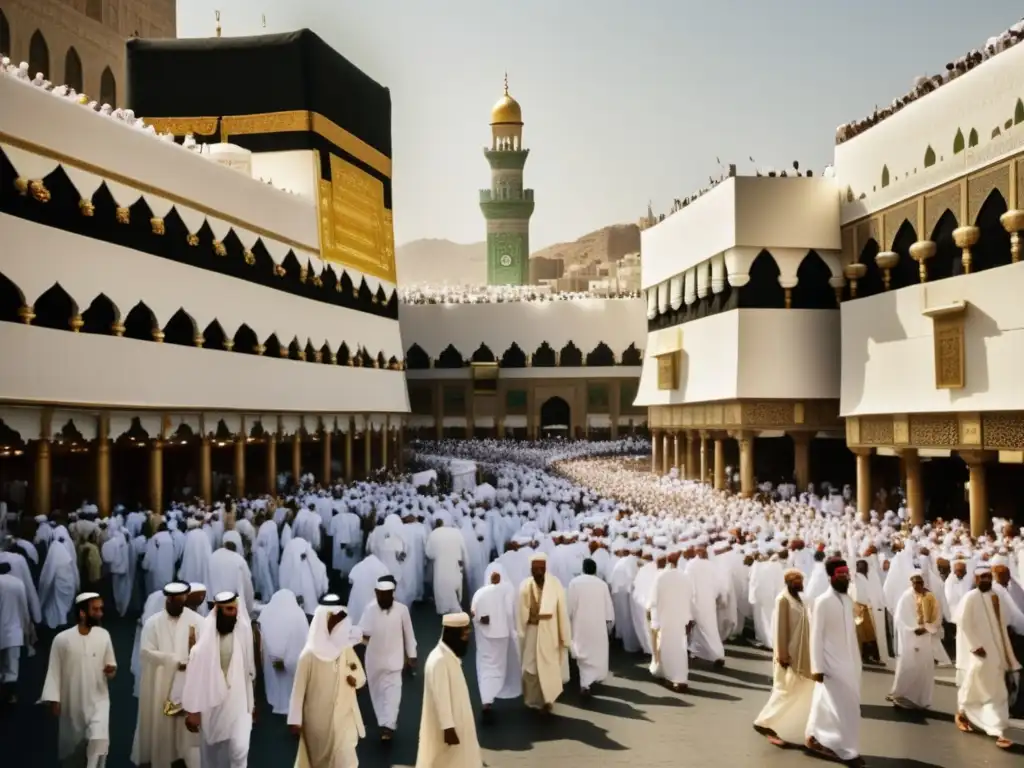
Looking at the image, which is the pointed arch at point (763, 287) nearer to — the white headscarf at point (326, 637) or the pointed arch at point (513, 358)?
the white headscarf at point (326, 637)

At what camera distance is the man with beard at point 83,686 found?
628 cm

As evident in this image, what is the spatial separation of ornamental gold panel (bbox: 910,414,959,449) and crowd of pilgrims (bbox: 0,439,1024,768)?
126cm

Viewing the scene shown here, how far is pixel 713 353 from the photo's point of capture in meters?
21.5

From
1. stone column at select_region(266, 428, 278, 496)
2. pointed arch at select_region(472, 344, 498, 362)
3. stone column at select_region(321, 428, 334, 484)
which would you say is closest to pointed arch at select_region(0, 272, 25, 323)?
stone column at select_region(266, 428, 278, 496)

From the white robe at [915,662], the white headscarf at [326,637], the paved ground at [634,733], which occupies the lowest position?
the paved ground at [634,733]

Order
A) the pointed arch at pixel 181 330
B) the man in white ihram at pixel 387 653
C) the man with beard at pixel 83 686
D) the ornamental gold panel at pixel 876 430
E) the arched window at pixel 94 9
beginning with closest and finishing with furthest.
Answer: the man with beard at pixel 83 686
the man in white ihram at pixel 387 653
the ornamental gold panel at pixel 876 430
the pointed arch at pixel 181 330
the arched window at pixel 94 9

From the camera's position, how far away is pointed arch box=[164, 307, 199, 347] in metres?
20.6

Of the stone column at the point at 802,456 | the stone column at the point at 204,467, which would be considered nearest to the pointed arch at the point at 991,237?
the stone column at the point at 802,456

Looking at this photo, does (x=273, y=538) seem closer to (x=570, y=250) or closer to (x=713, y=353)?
(x=713, y=353)

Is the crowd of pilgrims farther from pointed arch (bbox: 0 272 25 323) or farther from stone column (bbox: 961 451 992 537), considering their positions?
pointed arch (bbox: 0 272 25 323)

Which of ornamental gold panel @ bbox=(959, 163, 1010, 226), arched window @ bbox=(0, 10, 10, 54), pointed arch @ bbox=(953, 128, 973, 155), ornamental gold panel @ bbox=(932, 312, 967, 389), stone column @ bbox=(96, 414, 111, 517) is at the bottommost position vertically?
stone column @ bbox=(96, 414, 111, 517)

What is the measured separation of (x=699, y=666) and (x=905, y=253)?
33.2 ft

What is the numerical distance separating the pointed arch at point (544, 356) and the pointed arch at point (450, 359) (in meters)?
2.67

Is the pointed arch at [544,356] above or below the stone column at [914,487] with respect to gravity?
above
